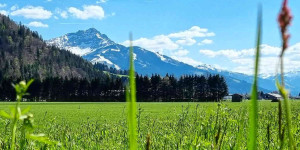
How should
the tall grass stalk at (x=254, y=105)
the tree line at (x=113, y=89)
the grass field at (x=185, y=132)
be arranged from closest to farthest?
the tall grass stalk at (x=254, y=105) < the grass field at (x=185, y=132) < the tree line at (x=113, y=89)

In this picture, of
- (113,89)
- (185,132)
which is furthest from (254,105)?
(113,89)

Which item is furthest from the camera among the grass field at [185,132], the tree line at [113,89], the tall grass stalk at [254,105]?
the tree line at [113,89]

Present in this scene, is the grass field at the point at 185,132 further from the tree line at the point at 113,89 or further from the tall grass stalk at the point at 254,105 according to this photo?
the tree line at the point at 113,89

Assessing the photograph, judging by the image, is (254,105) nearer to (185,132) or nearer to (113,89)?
(185,132)

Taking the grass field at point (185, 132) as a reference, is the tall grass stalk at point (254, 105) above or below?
above

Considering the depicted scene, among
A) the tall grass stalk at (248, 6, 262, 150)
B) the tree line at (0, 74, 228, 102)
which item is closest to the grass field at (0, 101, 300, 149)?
the tall grass stalk at (248, 6, 262, 150)

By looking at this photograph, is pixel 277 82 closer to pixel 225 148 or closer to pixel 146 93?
pixel 225 148

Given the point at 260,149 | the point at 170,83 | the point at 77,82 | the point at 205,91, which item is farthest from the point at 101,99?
the point at 260,149

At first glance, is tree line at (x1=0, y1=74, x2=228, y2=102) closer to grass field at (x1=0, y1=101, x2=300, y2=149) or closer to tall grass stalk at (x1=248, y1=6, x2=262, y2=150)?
grass field at (x1=0, y1=101, x2=300, y2=149)

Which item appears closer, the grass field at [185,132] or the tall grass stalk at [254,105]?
the tall grass stalk at [254,105]

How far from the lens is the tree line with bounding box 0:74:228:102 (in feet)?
528

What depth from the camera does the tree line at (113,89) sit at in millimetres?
161000

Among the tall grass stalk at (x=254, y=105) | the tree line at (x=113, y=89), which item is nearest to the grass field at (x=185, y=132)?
the tall grass stalk at (x=254, y=105)

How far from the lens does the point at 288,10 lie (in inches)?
29.0
